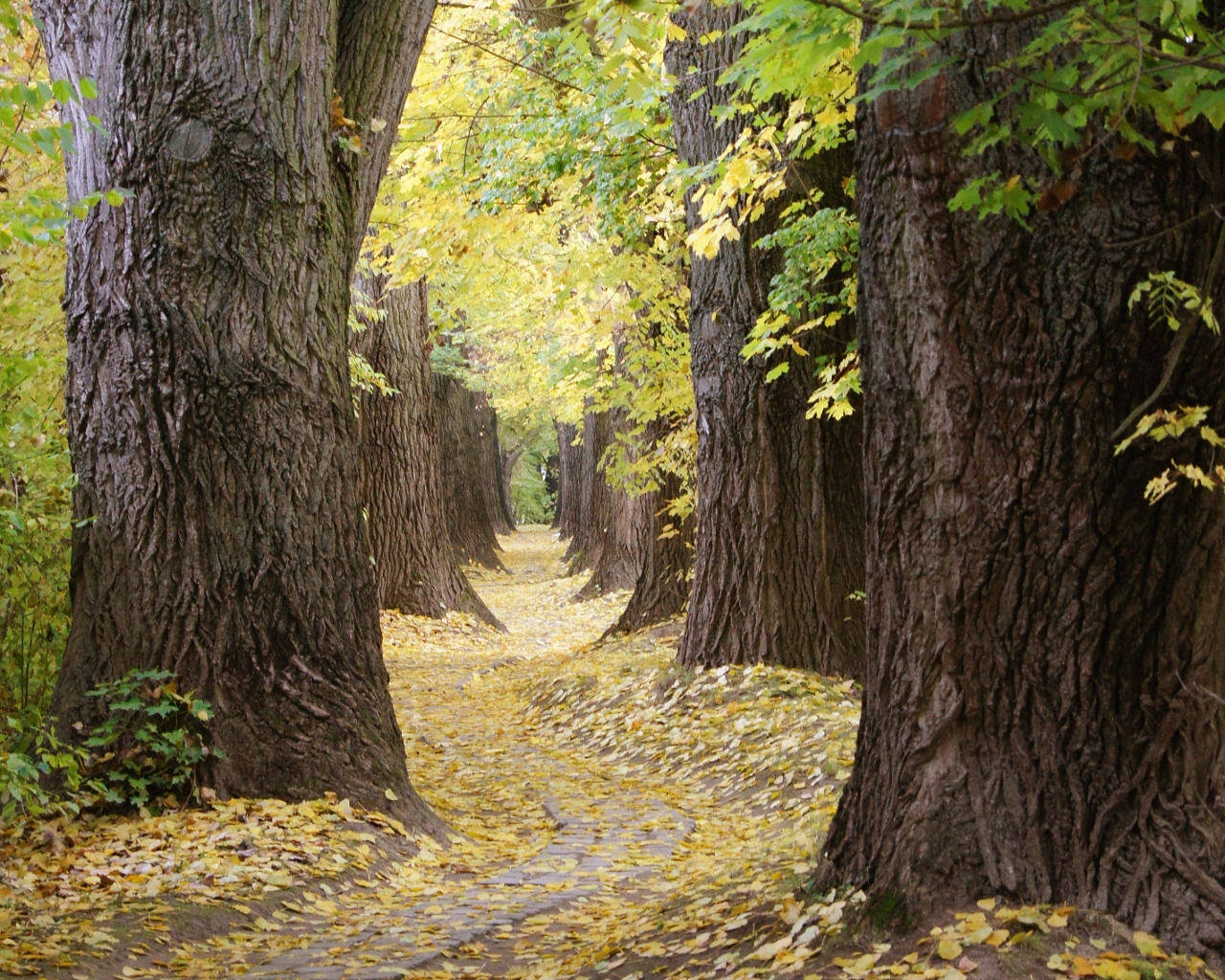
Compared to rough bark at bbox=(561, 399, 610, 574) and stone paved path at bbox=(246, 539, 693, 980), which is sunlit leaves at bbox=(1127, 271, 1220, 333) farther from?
rough bark at bbox=(561, 399, 610, 574)

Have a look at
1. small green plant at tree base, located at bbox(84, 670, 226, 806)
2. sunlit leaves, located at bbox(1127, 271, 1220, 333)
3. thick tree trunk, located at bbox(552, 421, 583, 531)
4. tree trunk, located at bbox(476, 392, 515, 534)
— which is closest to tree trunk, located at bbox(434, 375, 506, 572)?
tree trunk, located at bbox(476, 392, 515, 534)

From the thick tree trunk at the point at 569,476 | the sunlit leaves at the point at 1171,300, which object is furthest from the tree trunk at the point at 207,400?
the thick tree trunk at the point at 569,476

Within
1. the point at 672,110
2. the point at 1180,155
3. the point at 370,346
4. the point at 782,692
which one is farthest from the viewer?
the point at 370,346

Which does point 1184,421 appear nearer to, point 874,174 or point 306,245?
point 874,174

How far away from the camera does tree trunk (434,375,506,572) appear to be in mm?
24297

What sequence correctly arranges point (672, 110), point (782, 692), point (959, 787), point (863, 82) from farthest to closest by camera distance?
point (672, 110)
point (782, 692)
point (863, 82)
point (959, 787)

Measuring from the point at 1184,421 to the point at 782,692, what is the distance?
5.40 meters

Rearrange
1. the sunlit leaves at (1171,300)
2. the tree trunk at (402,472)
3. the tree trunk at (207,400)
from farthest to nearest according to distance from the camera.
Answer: the tree trunk at (402,472), the tree trunk at (207,400), the sunlit leaves at (1171,300)

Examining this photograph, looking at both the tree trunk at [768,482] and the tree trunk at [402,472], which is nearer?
the tree trunk at [768,482]

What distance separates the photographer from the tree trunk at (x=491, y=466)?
30261 mm

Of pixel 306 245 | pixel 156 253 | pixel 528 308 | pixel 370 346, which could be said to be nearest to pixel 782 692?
pixel 306 245

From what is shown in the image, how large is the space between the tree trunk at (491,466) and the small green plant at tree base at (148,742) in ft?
69.7

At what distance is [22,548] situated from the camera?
583cm

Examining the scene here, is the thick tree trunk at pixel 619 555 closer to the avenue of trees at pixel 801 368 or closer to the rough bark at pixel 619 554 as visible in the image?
the rough bark at pixel 619 554
